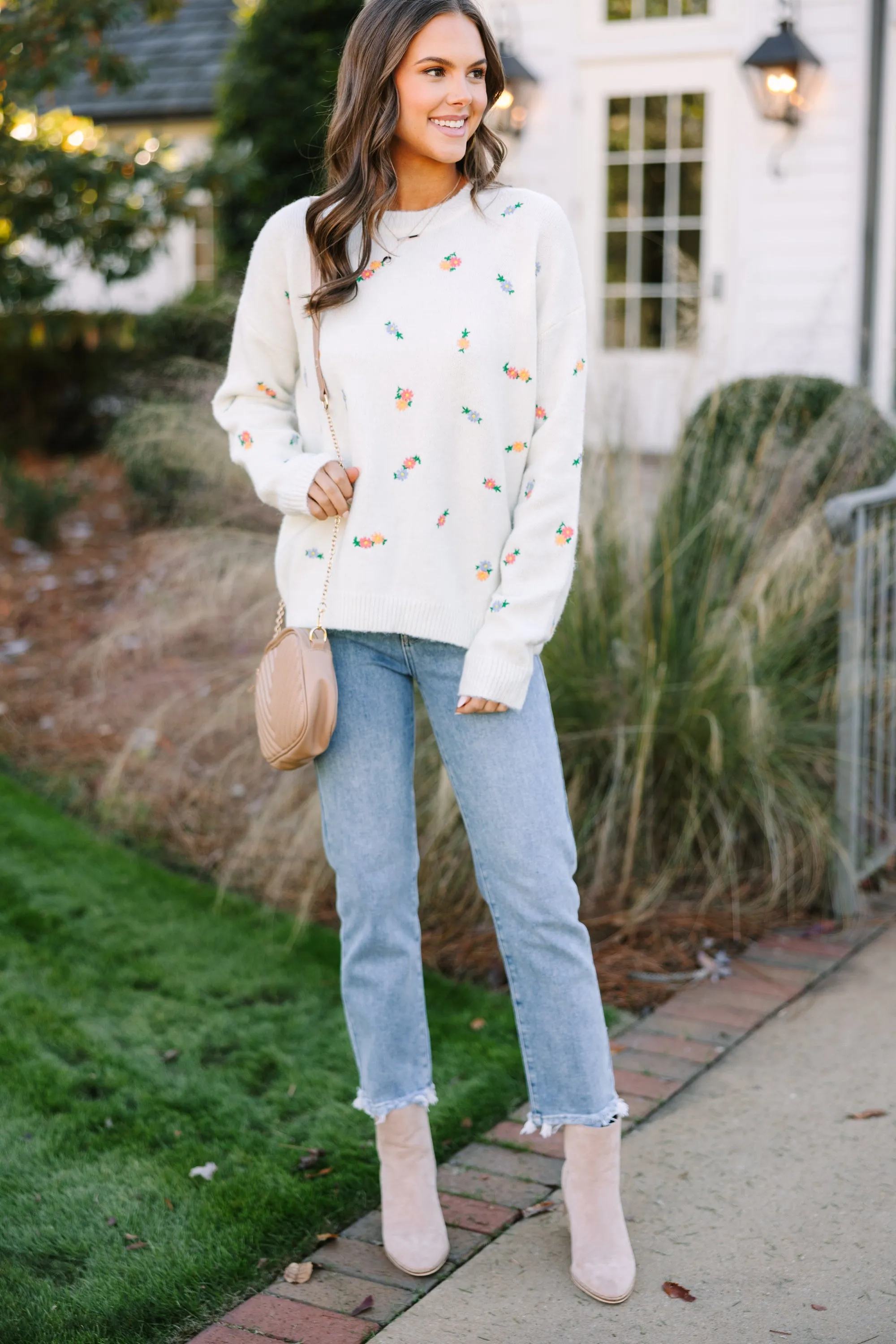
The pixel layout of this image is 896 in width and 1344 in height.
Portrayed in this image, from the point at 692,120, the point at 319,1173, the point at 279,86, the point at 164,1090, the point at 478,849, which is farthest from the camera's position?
the point at 279,86

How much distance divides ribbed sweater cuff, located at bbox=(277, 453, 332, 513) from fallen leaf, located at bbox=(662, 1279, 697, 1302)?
1.16m

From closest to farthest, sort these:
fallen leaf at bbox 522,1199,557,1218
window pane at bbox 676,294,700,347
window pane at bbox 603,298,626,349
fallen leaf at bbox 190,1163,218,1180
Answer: fallen leaf at bbox 522,1199,557,1218, fallen leaf at bbox 190,1163,218,1180, window pane at bbox 676,294,700,347, window pane at bbox 603,298,626,349

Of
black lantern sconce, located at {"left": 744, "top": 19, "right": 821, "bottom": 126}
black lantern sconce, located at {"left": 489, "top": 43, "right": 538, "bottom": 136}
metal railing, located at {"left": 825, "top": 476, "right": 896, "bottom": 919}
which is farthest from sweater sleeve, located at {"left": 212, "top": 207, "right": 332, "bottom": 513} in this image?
black lantern sconce, located at {"left": 489, "top": 43, "right": 538, "bottom": 136}

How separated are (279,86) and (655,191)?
2542mm

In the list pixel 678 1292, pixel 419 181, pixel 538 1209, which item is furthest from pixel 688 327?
pixel 678 1292

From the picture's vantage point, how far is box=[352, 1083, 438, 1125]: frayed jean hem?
195cm

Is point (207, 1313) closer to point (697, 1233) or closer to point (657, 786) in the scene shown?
point (697, 1233)

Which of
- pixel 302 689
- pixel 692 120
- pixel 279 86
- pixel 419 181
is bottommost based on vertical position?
pixel 302 689

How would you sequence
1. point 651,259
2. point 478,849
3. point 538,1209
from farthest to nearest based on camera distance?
point 651,259
point 538,1209
point 478,849

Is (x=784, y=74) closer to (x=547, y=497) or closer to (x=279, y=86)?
(x=279, y=86)

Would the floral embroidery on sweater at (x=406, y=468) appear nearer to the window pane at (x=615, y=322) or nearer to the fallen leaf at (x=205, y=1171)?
the fallen leaf at (x=205, y=1171)

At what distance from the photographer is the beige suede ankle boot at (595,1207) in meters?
1.88

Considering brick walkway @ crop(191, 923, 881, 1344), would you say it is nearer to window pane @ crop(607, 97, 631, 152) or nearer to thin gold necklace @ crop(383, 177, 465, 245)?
thin gold necklace @ crop(383, 177, 465, 245)

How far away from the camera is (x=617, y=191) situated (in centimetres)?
827
